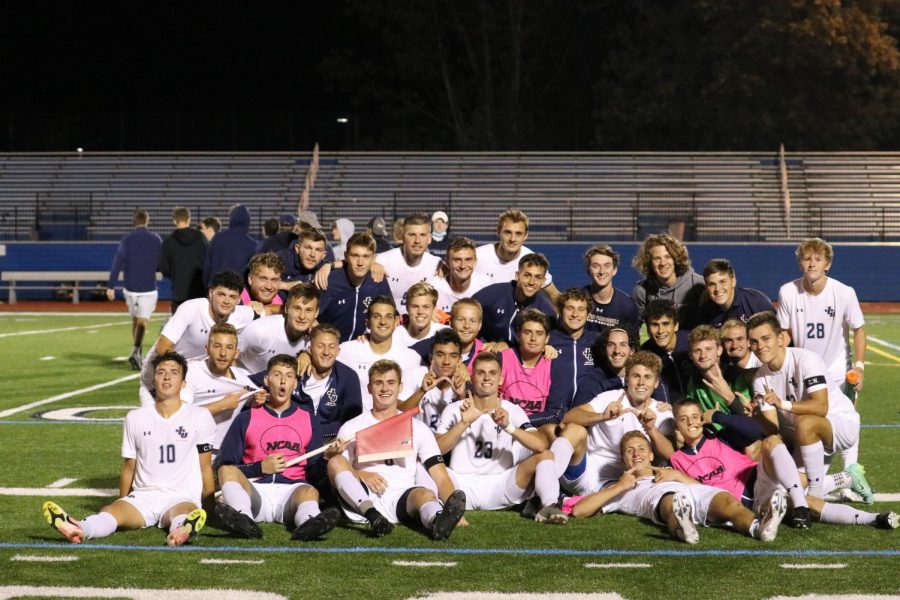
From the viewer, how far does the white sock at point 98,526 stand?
6.47 meters

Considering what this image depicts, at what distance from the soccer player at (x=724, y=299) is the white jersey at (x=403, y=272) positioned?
229cm

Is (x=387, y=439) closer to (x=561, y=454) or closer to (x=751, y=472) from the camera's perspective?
(x=561, y=454)

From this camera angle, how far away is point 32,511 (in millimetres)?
7355

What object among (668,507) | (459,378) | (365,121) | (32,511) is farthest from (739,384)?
(365,121)

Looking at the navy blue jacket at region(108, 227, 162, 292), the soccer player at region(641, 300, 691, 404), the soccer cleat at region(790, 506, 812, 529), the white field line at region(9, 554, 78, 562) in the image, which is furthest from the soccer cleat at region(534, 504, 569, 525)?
the navy blue jacket at region(108, 227, 162, 292)

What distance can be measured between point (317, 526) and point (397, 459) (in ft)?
2.66

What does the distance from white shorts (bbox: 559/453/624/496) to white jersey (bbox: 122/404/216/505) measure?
2208 mm

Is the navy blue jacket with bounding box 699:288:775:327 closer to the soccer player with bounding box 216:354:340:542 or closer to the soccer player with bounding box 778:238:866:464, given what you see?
the soccer player with bounding box 778:238:866:464

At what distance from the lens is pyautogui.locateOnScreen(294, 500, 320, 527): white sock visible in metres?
6.69

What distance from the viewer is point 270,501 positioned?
277 inches

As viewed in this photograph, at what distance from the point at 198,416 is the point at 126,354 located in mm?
11145

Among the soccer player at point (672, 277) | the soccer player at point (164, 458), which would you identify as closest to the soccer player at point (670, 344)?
the soccer player at point (672, 277)

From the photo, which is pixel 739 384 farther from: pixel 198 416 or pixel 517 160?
pixel 517 160

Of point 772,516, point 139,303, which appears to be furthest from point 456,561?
point 139,303
